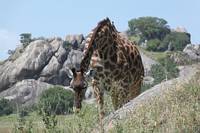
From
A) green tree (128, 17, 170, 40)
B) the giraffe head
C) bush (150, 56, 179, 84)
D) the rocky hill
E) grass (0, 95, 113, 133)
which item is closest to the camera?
grass (0, 95, 113, 133)

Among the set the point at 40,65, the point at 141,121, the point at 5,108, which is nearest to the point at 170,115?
the point at 141,121

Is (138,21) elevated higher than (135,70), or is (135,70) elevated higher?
(138,21)

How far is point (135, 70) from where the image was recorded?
55.4ft

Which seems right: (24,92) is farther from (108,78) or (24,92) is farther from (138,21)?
(108,78)

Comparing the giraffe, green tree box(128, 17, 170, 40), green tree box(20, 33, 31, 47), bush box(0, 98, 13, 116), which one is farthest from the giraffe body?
green tree box(128, 17, 170, 40)

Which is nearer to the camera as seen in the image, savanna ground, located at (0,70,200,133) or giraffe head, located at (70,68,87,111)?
savanna ground, located at (0,70,200,133)

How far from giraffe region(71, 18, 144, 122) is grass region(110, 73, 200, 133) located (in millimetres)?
4849

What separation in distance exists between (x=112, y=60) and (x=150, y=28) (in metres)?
127

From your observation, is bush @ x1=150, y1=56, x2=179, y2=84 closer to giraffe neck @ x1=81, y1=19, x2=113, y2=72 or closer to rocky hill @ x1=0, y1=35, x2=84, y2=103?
giraffe neck @ x1=81, y1=19, x2=113, y2=72

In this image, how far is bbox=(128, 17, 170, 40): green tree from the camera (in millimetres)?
142500

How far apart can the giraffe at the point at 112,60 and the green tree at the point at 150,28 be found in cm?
12462

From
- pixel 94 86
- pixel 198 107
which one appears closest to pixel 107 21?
pixel 94 86

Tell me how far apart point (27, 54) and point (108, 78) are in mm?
A: 87730

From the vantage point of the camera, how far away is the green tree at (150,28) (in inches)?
5610
